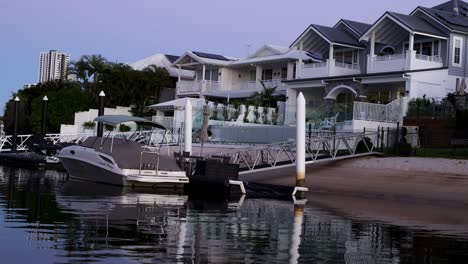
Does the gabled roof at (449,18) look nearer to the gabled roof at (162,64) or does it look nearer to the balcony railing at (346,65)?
the balcony railing at (346,65)

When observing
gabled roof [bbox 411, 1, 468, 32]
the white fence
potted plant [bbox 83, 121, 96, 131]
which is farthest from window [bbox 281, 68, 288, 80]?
the white fence

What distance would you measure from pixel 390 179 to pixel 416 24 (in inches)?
736

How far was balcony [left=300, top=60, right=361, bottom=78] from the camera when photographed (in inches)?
2029

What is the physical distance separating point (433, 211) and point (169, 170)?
10368mm

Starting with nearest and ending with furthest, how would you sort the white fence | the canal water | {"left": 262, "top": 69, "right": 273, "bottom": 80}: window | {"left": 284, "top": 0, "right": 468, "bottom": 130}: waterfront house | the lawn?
the canal water → the lawn → the white fence → {"left": 284, "top": 0, "right": 468, "bottom": 130}: waterfront house → {"left": 262, "top": 69, "right": 273, "bottom": 80}: window

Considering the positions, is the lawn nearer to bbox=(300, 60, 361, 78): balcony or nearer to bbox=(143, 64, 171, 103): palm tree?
bbox=(300, 60, 361, 78): balcony

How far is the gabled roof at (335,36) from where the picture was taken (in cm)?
5263

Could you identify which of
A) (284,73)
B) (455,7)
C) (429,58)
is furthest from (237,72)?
(429,58)

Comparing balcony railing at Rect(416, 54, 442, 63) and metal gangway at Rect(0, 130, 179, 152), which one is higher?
balcony railing at Rect(416, 54, 442, 63)

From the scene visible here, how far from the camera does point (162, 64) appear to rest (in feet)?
252

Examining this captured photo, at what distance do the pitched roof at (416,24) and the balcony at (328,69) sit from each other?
213 inches

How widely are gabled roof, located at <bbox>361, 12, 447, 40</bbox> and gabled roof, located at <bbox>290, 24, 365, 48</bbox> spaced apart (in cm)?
341

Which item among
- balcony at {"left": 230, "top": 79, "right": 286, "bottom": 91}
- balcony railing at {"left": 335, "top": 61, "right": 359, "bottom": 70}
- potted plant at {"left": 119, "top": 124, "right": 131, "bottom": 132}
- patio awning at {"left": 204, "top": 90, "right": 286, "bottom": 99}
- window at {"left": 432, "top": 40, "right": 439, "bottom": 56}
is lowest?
potted plant at {"left": 119, "top": 124, "right": 131, "bottom": 132}

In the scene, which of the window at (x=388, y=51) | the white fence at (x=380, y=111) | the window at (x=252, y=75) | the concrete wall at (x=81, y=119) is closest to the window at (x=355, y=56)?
the window at (x=388, y=51)
